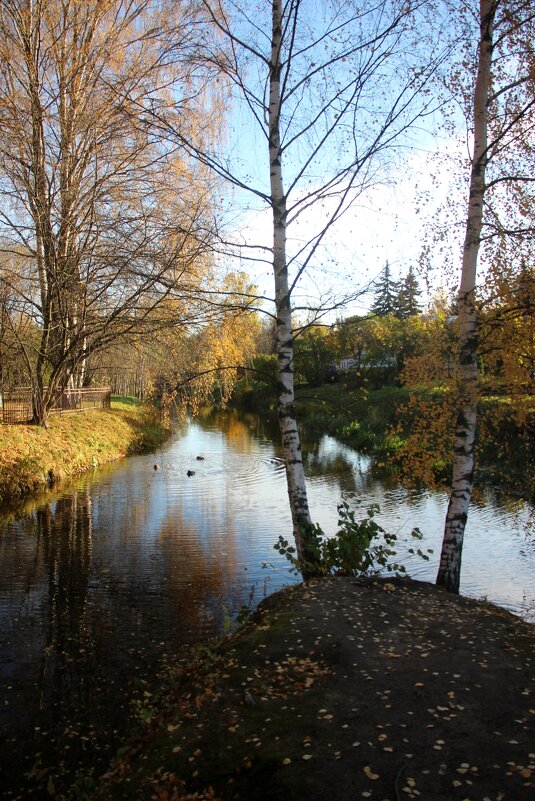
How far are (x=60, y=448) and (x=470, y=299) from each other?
14228 millimetres

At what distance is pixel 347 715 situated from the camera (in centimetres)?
434

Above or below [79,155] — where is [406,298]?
below

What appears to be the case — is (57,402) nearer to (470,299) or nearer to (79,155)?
(79,155)

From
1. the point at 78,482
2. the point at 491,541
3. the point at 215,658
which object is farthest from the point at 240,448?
the point at 215,658

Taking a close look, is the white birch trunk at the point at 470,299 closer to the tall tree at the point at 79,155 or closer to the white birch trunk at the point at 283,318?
the white birch trunk at the point at 283,318

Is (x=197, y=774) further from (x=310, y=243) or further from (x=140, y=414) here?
(x=140, y=414)

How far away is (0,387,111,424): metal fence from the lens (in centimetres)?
1930

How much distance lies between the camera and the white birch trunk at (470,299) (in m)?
7.62

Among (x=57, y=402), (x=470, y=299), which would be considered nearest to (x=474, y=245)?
(x=470, y=299)

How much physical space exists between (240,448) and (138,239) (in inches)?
535

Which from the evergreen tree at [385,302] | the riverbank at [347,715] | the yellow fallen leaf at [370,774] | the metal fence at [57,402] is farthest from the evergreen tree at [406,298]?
the metal fence at [57,402]

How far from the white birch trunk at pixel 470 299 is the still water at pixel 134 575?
7.20 feet

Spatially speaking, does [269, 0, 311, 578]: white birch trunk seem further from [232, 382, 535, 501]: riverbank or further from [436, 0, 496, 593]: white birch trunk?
[436, 0, 496, 593]: white birch trunk

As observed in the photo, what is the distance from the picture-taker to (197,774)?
152 inches
